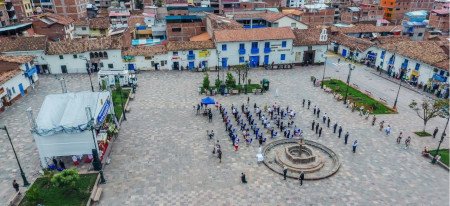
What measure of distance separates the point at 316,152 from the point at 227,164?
7512mm

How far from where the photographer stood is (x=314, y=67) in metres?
48.7

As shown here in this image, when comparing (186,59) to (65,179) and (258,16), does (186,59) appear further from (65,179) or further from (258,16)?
(65,179)

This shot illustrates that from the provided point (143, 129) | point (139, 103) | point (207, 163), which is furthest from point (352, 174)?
point (139, 103)

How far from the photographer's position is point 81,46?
45.3 metres

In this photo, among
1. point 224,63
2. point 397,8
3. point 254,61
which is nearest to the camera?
point 224,63

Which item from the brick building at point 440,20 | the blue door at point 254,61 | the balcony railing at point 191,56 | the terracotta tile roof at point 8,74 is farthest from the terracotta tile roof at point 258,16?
the brick building at point 440,20

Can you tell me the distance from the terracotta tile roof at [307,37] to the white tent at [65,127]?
34.1m

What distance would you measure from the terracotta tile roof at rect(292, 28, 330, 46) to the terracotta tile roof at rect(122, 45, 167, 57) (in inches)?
820

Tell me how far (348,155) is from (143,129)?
18.0 metres

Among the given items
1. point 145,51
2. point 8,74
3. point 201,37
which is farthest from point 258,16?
point 8,74

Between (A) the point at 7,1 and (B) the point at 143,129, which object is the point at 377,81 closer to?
(B) the point at 143,129

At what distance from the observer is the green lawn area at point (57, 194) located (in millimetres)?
18922

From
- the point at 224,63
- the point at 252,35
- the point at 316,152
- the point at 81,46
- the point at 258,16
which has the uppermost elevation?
the point at 258,16

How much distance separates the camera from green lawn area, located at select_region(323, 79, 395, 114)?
3312 centimetres
